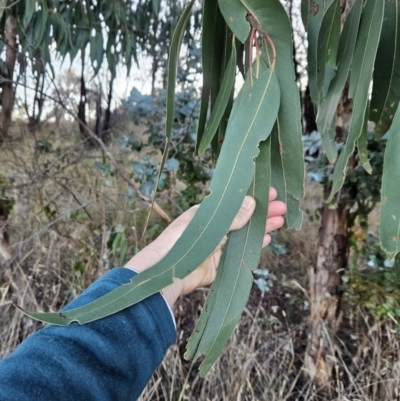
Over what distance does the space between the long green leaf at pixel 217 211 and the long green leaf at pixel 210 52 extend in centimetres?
12

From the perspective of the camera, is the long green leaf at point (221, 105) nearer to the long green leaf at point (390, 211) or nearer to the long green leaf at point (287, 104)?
the long green leaf at point (287, 104)

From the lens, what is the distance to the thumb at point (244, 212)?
0.44 m

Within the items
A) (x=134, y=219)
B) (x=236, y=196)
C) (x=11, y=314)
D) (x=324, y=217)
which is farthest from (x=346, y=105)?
(x=11, y=314)

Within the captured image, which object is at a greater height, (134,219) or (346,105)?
(346,105)

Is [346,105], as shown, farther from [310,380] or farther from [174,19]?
[174,19]

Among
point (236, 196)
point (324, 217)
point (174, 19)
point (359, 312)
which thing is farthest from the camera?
point (174, 19)

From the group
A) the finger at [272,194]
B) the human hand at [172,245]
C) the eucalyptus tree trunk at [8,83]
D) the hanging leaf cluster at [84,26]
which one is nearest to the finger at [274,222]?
the human hand at [172,245]

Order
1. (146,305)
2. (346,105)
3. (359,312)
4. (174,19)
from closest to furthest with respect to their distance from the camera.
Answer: (146,305)
(346,105)
(359,312)
(174,19)

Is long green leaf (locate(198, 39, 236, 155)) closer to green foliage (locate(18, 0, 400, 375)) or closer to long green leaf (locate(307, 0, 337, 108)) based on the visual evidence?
green foliage (locate(18, 0, 400, 375))

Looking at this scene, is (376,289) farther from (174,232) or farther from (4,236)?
(4,236)

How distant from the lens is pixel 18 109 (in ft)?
4.77

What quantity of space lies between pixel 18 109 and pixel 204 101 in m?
1.17

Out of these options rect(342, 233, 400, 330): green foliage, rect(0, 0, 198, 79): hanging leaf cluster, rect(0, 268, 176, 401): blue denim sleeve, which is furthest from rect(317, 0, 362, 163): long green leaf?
rect(0, 0, 198, 79): hanging leaf cluster

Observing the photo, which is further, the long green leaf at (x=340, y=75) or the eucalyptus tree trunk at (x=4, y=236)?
the eucalyptus tree trunk at (x=4, y=236)
